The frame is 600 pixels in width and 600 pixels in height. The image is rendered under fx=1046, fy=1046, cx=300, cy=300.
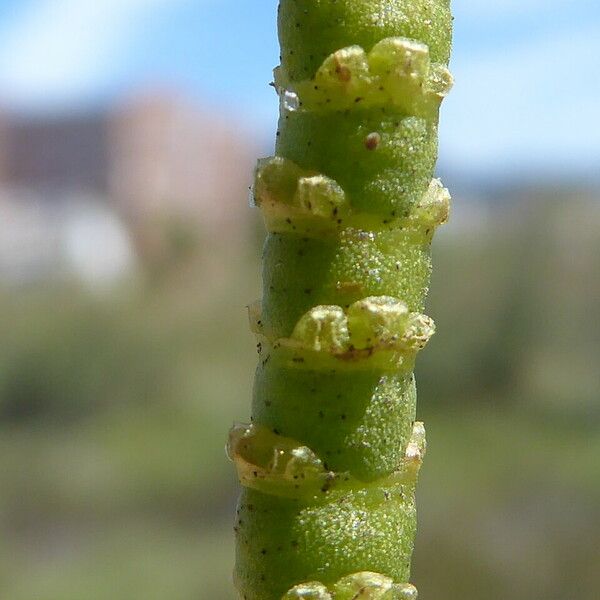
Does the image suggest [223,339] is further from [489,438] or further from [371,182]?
[371,182]

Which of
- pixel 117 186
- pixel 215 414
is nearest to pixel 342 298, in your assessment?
pixel 215 414

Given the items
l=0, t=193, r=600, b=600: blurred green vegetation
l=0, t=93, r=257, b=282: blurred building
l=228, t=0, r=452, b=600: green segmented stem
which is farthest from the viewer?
l=0, t=93, r=257, b=282: blurred building

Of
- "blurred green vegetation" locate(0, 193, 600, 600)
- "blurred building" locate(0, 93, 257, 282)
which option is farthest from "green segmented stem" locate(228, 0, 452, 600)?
"blurred building" locate(0, 93, 257, 282)

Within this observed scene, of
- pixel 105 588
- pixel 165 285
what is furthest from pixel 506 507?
pixel 165 285

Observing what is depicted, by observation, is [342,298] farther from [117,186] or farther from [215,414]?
[117,186]

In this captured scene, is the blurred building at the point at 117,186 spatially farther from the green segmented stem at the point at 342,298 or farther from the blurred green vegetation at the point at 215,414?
the green segmented stem at the point at 342,298

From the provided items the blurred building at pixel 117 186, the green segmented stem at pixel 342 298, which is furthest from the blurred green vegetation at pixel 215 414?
the green segmented stem at pixel 342 298

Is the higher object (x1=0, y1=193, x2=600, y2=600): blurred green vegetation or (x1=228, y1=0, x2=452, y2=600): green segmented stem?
(x1=228, y1=0, x2=452, y2=600): green segmented stem

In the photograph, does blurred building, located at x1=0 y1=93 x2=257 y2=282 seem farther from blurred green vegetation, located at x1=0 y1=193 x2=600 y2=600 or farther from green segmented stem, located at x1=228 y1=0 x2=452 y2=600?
green segmented stem, located at x1=228 y1=0 x2=452 y2=600
